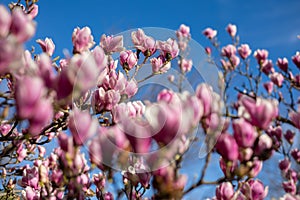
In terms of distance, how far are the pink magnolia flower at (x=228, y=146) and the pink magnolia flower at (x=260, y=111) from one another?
0.30ft

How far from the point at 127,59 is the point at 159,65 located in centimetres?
24

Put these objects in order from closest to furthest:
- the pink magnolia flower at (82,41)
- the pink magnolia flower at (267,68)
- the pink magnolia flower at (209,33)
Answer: the pink magnolia flower at (82,41)
the pink magnolia flower at (267,68)
the pink magnolia flower at (209,33)

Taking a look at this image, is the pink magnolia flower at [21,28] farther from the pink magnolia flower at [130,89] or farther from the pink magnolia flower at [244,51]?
the pink magnolia flower at [244,51]

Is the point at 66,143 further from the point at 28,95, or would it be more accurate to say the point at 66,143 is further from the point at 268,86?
the point at 268,86

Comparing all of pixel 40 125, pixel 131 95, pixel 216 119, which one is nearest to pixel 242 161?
pixel 216 119

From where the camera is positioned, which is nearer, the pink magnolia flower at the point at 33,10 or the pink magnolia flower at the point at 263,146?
the pink magnolia flower at the point at 263,146

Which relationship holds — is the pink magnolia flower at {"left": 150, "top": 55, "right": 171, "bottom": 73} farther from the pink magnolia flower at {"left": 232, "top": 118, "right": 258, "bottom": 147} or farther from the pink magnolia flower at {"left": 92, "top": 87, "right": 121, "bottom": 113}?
the pink magnolia flower at {"left": 232, "top": 118, "right": 258, "bottom": 147}

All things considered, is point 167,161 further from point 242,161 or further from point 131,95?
point 131,95

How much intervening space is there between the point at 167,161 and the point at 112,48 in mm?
1251

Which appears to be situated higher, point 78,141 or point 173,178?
point 78,141

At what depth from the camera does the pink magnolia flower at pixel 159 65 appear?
8.39 feet

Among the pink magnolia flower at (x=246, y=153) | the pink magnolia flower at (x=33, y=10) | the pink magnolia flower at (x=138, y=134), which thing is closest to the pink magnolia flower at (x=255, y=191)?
the pink magnolia flower at (x=246, y=153)

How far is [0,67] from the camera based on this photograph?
106 centimetres

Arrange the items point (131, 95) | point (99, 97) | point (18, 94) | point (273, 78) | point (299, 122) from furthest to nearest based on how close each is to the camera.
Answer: point (273, 78)
point (131, 95)
point (99, 97)
point (299, 122)
point (18, 94)
